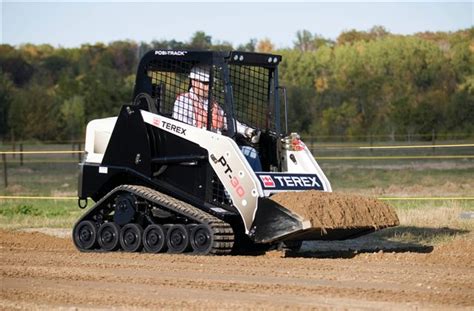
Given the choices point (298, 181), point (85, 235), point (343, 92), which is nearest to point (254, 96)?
point (298, 181)

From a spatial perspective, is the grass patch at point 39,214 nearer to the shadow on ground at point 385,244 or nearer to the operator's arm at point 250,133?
the shadow on ground at point 385,244

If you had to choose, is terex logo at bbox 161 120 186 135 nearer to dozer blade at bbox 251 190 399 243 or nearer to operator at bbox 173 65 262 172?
operator at bbox 173 65 262 172

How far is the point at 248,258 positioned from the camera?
42.8 ft

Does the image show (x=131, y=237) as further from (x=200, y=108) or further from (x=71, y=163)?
(x=71, y=163)

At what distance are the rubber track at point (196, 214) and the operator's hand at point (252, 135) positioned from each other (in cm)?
140

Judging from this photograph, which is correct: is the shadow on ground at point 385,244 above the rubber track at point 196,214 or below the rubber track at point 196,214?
below

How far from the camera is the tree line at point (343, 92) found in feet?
187

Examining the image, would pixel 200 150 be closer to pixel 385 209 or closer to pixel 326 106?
pixel 385 209

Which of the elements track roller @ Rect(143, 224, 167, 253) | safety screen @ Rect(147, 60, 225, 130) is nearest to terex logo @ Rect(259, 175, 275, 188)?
safety screen @ Rect(147, 60, 225, 130)

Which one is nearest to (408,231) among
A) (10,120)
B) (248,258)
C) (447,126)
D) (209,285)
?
(248,258)

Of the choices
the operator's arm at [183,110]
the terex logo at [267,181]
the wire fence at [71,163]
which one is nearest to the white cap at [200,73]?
the operator's arm at [183,110]

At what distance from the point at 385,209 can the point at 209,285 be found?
3866mm

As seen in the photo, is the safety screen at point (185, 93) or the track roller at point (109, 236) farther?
the track roller at point (109, 236)

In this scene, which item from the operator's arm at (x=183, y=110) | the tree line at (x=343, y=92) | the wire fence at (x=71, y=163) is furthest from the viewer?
the tree line at (x=343, y=92)
